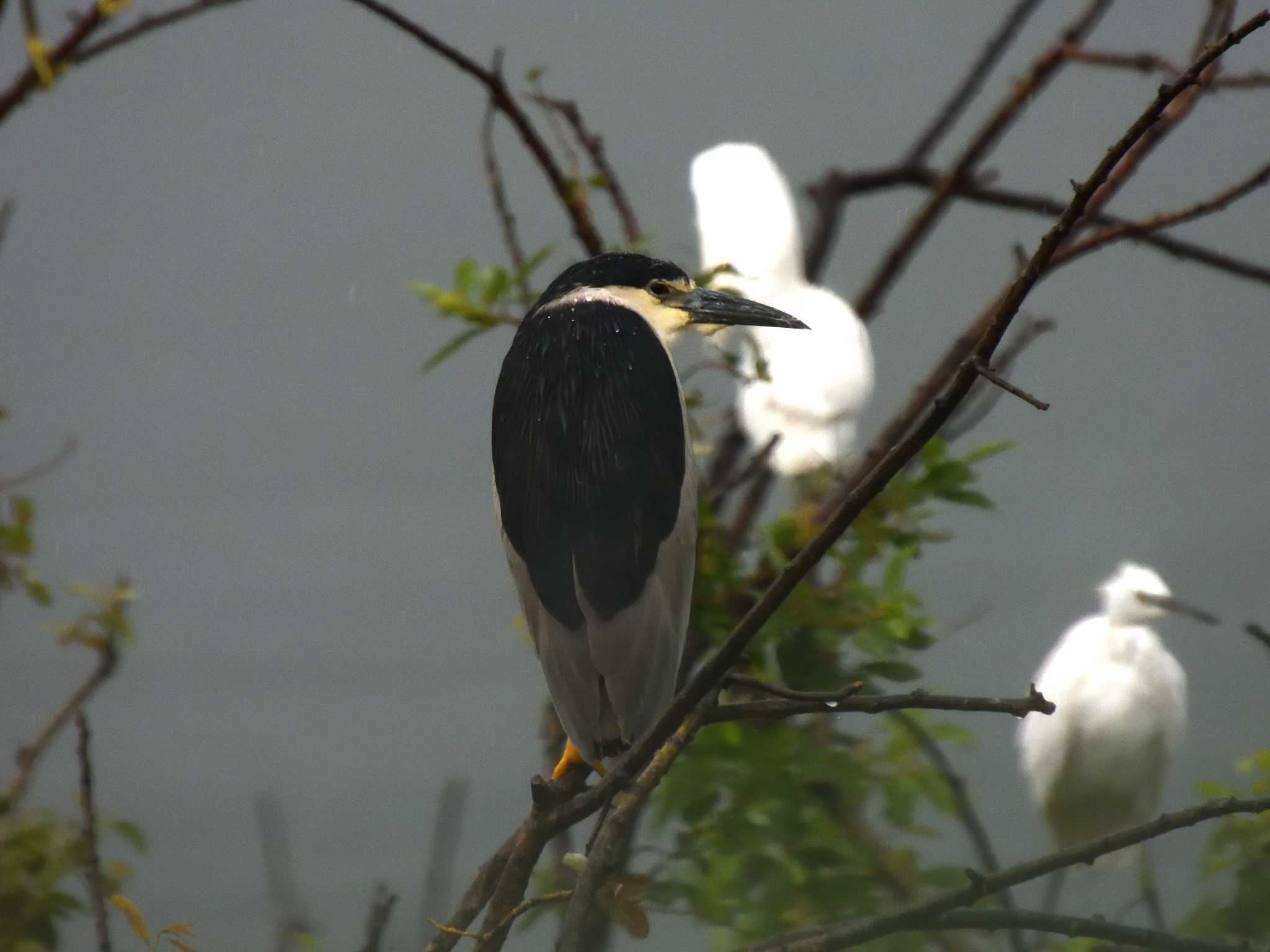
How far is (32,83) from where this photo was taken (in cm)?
89

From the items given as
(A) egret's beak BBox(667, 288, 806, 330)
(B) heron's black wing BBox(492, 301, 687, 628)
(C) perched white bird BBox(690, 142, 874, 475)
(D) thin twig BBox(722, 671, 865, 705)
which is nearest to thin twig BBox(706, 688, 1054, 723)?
(D) thin twig BBox(722, 671, 865, 705)

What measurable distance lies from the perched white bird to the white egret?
389 mm

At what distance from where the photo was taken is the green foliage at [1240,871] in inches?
28.6

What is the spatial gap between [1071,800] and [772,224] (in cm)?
78

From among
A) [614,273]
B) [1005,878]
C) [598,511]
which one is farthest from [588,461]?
[1005,878]

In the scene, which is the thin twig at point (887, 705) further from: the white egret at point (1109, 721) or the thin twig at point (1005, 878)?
the white egret at point (1109, 721)

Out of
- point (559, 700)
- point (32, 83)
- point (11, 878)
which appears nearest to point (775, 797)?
point (559, 700)

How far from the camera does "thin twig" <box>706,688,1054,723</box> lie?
0.49 meters

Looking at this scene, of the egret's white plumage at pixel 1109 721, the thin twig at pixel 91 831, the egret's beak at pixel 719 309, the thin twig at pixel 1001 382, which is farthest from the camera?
the egret's white plumage at pixel 1109 721

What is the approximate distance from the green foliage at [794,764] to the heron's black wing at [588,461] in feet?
0.48

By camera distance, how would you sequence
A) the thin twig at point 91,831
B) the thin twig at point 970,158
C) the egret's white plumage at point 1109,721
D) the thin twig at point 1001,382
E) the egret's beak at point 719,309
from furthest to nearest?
the egret's white plumage at point 1109,721, the thin twig at point 970,158, the egret's beak at point 719,309, the thin twig at point 91,831, the thin twig at point 1001,382

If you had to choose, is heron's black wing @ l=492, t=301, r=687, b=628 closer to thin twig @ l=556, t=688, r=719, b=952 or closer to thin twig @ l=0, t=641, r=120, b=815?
thin twig @ l=556, t=688, r=719, b=952

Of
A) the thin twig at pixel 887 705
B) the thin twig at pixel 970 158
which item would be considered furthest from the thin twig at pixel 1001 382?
the thin twig at pixel 970 158

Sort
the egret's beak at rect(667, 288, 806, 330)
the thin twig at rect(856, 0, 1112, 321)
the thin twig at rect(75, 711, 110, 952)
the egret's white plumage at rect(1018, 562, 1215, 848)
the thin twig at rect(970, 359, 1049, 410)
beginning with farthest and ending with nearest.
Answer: the egret's white plumage at rect(1018, 562, 1215, 848) < the thin twig at rect(856, 0, 1112, 321) < the egret's beak at rect(667, 288, 806, 330) < the thin twig at rect(75, 711, 110, 952) < the thin twig at rect(970, 359, 1049, 410)
